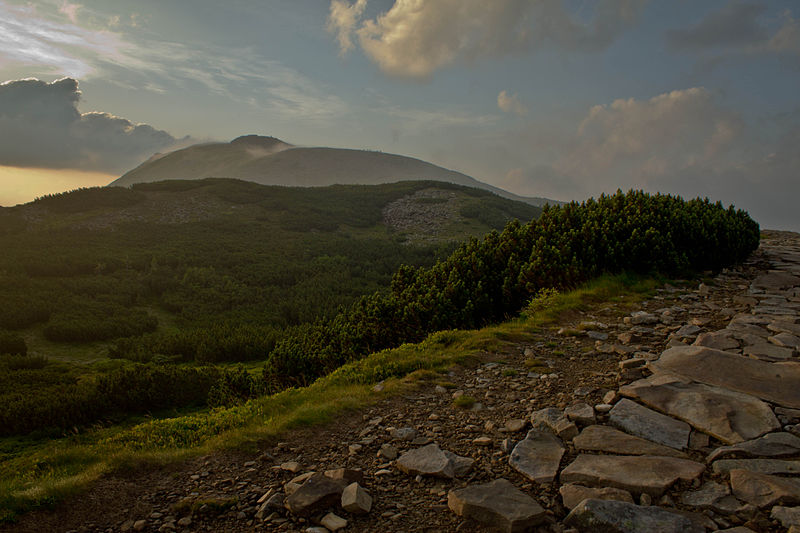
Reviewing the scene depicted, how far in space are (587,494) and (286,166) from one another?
162843 mm

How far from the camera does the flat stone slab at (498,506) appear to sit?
2.81 m

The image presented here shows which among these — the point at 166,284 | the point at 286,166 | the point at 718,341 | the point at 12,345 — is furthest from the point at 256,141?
the point at 718,341

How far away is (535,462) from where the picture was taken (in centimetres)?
356

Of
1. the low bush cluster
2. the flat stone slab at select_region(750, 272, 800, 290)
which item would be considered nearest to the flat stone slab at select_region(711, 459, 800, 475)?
the low bush cluster

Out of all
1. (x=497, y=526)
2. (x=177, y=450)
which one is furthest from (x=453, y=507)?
(x=177, y=450)

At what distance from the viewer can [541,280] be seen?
9.57 m

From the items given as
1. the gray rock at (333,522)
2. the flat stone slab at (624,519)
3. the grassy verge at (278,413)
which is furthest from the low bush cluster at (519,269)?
the flat stone slab at (624,519)

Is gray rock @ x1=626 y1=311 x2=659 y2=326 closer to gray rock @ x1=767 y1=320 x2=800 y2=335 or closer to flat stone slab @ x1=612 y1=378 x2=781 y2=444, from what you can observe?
gray rock @ x1=767 y1=320 x2=800 y2=335

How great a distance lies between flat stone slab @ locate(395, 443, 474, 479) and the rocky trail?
0.06ft

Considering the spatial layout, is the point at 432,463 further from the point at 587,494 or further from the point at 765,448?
the point at 765,448

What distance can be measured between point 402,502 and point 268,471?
54.3 inches

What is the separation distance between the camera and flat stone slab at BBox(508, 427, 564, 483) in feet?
11.1

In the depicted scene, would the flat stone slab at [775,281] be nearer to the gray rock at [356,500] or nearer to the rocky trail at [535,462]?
the rocky trail at [535,462]

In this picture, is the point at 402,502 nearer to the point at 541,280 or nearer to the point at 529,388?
the point at 529,388
